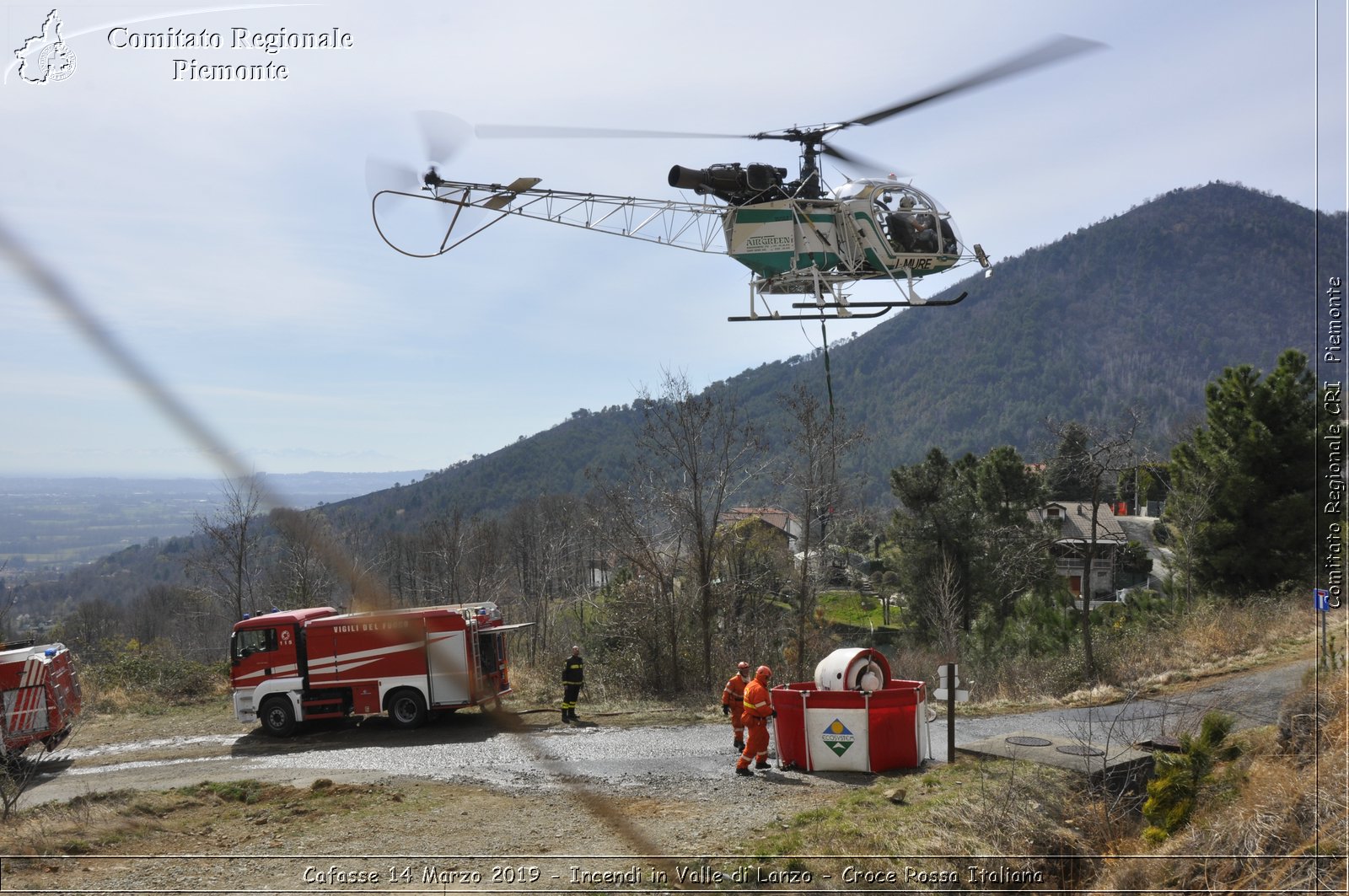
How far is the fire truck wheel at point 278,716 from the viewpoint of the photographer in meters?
18.5

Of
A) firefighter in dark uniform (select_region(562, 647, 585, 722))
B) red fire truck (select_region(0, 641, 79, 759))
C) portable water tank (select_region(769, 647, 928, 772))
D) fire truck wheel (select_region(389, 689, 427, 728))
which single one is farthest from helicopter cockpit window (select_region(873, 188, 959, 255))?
red fire truck (select_region(0, 641, 79, 759))

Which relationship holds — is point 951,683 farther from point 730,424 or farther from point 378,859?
point 730,424

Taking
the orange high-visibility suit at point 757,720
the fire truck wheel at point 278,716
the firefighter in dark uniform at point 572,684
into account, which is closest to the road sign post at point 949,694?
the orange high-visibility suit at point 757,720

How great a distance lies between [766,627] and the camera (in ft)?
104

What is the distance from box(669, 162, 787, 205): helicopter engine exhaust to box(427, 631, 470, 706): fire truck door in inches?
382

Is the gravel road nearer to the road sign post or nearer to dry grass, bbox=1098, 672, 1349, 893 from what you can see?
the road sign post

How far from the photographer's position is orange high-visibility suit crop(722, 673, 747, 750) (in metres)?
14.3

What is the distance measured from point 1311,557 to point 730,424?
57.0 ft

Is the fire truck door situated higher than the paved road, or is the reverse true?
the fire truck door

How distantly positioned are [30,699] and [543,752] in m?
9.66

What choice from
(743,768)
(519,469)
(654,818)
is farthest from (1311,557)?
(519,469)

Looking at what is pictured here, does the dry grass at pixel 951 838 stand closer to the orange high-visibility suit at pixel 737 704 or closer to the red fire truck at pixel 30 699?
the orange high-visibility suit at pixel 737 704

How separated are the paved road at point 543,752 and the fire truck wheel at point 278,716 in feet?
0.96

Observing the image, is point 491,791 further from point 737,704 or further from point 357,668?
point 357,668
